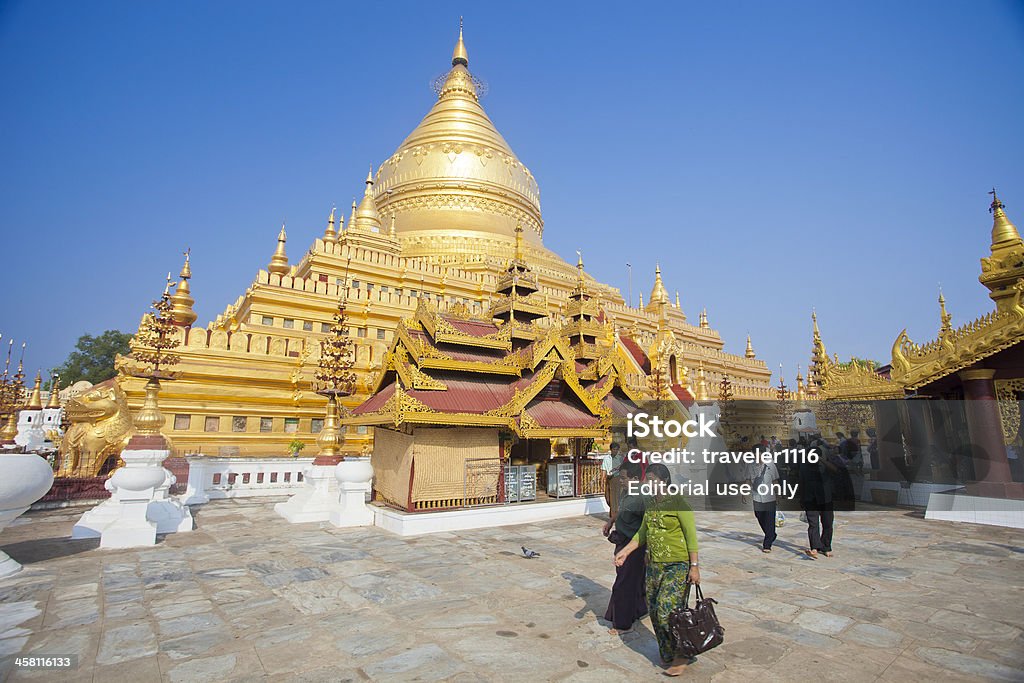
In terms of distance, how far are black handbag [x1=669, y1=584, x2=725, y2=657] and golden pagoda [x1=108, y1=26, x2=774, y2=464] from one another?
10281 mm

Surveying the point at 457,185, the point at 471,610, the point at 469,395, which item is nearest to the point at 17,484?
the point at 471,610

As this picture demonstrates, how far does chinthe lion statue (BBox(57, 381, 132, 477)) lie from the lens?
52.8 feet

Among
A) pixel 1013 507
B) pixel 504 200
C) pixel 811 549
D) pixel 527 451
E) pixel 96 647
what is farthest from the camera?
pixel 504 200

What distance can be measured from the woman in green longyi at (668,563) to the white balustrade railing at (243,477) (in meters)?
12.7

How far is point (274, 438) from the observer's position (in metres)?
22.3

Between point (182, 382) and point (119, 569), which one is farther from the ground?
point (182, 382)

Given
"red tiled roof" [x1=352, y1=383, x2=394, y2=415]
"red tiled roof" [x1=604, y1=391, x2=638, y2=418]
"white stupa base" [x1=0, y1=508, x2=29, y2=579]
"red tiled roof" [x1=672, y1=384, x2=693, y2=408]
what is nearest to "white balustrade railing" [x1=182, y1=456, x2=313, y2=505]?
"red tiled roof" [x1=352, y1=383, x2=394, y2=415]

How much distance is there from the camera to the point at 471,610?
583 centimetres

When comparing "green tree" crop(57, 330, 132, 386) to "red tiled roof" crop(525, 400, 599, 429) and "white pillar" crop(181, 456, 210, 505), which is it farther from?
"red tiled roof" crop(525, 400, 599, 429)

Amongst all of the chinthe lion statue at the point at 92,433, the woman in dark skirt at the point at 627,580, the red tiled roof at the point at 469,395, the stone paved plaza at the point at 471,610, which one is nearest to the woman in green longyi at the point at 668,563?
the stone paved plaza at the point at 471,610

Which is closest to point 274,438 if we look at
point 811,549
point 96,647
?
point 96,647

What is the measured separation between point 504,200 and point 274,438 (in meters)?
27.4

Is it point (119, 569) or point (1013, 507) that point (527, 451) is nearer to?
point (119, 569)

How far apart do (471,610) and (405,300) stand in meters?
25.7
